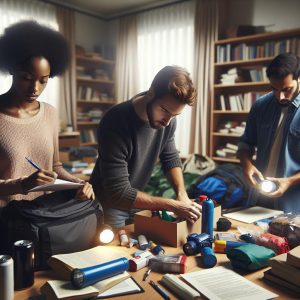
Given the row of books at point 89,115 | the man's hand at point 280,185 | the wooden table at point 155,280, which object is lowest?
the wooden table at point 155,280

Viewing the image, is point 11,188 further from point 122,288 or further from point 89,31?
point 89,31

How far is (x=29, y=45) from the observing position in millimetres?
1478

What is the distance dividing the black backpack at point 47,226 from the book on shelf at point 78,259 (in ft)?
Result: 0.14

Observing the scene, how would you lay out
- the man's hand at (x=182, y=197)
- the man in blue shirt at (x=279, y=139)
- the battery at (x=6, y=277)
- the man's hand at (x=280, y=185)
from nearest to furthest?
the battery at (x=6, y=277) → the man's hand at (x=182, y=197) → the man's hand at (x=280, y=185) → the man in blue shirt at (x=279, y=139)

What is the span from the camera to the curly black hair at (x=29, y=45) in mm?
1452

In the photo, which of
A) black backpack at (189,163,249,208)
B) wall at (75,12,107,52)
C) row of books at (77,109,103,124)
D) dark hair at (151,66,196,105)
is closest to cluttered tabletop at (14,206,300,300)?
dark hair at (151,66,196,105)

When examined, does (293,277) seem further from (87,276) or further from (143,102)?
(143,102)

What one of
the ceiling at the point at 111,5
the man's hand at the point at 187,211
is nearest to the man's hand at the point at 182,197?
the man's hand at the point at 187,211

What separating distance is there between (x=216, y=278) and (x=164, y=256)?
191mm

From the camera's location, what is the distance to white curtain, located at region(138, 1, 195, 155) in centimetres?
495

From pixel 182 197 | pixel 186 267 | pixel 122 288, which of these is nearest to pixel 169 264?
pixel 186 267

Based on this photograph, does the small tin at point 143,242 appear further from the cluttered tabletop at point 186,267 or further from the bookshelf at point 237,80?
the bookshelf at point 237,80

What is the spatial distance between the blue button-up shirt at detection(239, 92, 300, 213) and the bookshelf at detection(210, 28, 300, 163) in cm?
220

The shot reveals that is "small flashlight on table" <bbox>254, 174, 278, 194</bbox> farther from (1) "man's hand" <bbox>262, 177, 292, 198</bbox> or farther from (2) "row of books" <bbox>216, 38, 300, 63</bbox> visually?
(2) "row of books" <bbox>216, 38, 300, 63</bbox>
